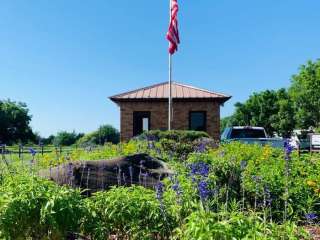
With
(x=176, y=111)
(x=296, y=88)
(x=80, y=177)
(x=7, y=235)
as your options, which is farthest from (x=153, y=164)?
(x=296, y=88)

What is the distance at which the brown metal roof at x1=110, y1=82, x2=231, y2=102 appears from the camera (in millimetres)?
23219

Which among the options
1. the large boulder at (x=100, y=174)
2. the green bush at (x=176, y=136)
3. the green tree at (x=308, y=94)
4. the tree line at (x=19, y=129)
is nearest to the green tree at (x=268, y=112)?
the green tree at (x=308, y=94)

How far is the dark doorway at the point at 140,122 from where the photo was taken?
23.3 metres

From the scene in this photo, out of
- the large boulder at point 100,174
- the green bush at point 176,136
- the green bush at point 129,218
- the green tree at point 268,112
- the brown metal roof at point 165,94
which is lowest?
the green bush at point 129,218

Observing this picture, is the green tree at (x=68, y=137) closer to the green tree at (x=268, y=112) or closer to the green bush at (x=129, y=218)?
the green tree at (x=268, y=112)

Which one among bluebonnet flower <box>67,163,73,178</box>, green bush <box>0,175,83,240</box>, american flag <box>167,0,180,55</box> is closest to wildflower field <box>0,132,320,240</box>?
green bush <box>0,175,83,240</box>

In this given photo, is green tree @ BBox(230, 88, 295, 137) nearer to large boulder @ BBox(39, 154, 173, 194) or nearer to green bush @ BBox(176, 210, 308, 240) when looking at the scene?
large boulder @ BBox(39, 154, 173, 194)

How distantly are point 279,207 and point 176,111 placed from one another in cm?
1658

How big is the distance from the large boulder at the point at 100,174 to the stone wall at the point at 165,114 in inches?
605

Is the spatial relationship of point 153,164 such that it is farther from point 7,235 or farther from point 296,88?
point 296,88

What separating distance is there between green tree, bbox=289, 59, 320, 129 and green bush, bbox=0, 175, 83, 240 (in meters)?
35.0

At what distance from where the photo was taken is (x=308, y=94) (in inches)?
1534

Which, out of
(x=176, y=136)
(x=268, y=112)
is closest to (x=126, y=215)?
(x=176, y=136)

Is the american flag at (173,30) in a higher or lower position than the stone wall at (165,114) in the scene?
higher
